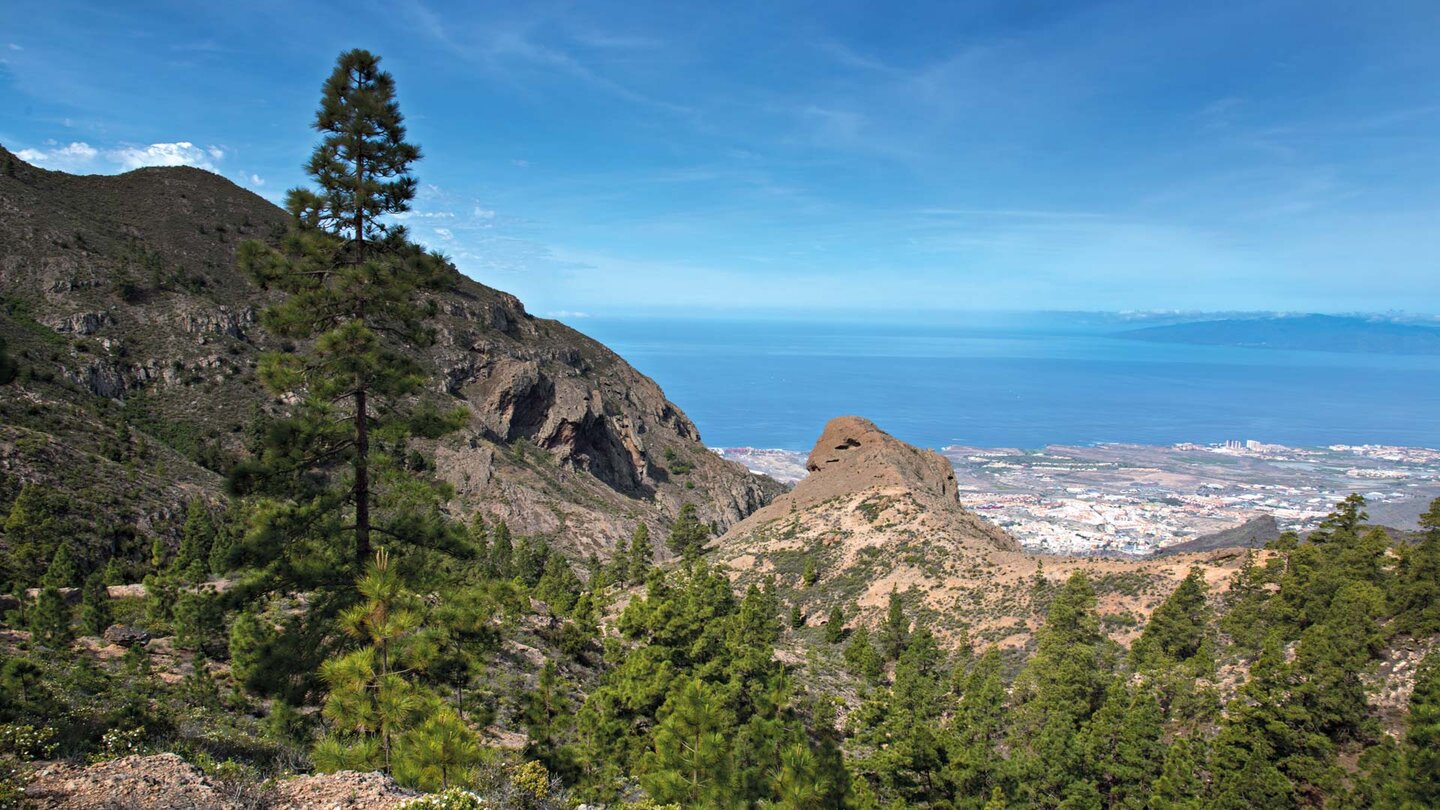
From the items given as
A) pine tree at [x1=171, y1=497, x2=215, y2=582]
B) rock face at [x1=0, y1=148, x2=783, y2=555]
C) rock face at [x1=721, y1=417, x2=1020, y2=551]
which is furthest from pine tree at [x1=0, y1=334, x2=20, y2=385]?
rock face at [x1=721, y1=417, x2=1020, y2=551]

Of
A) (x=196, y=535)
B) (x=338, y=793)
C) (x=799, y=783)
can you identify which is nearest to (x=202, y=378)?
(x=196, y=535)

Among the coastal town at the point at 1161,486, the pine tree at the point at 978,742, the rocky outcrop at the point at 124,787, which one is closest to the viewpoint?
the rocky outcrop at the point at 124,787

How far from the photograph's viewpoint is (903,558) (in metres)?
41.2

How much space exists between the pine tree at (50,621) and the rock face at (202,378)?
2673 centimetres

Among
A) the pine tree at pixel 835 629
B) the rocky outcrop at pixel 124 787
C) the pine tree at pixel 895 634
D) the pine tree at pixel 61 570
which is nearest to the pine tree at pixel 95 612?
the pine tree at pixel 61 570

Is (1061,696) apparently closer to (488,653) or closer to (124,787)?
(488,653)

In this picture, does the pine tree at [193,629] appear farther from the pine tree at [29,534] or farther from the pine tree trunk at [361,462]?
the pine tree at [29,534]

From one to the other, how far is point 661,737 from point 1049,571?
30.2 m

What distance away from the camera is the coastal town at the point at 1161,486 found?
342ft

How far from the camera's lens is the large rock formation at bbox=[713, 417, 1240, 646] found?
111 feet

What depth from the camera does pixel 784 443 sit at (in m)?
191

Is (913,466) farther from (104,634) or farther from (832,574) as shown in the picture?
(104,634)

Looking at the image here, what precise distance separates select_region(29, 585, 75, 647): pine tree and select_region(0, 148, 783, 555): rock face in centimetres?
2673

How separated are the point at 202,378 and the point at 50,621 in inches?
2077
